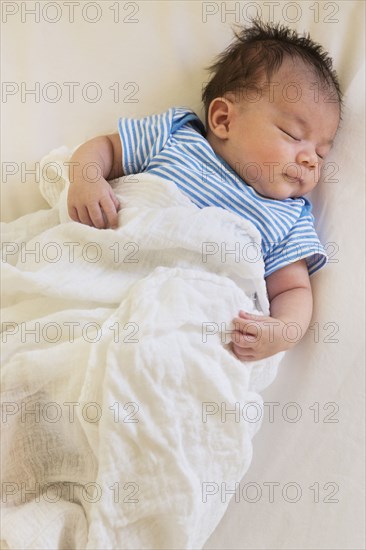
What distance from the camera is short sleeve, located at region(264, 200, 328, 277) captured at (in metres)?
0.93

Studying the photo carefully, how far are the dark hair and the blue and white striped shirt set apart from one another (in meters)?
0.09

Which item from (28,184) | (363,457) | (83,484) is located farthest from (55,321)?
(363,457)

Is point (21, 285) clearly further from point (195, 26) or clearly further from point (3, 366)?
point (195, 26)

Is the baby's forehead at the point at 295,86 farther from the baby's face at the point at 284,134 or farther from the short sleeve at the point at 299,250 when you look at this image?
the short sleeve at the point at 299,250

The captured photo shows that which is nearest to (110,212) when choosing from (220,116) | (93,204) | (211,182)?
(93,204)

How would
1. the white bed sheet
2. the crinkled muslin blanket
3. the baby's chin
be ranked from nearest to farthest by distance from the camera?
the crinkled muslin blanket → the white bed sheet → the baby's chin

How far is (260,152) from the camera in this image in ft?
3.17

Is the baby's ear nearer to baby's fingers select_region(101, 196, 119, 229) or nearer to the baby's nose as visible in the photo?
the baby's nose

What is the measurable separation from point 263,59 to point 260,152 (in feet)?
0.52

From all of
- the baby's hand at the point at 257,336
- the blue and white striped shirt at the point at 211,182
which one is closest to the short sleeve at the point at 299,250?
the blue and white striped shirt at the point at 211,182

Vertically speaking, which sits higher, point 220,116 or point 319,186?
point 220,116

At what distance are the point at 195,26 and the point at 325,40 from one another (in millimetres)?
227

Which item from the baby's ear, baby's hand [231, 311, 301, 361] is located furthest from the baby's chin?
baby's hand [231, 311, 301, 361]

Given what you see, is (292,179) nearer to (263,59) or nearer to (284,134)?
(284,134)
